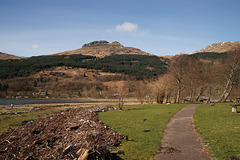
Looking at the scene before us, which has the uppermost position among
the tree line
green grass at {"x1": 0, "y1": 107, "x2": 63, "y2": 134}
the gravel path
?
the tree line

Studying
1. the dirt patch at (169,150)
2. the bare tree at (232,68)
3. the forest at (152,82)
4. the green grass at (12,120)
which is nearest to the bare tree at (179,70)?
the forest at (152,82)

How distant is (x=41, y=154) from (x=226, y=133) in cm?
1146

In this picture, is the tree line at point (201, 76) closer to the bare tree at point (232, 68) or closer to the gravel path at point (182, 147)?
the bare tree at point (232, 68)

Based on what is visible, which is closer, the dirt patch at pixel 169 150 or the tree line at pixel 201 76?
the dirt patch at pixel 169 150

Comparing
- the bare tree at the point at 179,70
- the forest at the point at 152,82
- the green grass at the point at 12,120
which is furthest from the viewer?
the bare tree at the point at 179,70

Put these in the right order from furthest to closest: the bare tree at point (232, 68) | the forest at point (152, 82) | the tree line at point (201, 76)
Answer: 1. the forest at point (152, 82)
2. the tree line at point (201, 76)
3. the bare tree at point (232, 68)

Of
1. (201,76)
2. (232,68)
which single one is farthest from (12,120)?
(232,68)

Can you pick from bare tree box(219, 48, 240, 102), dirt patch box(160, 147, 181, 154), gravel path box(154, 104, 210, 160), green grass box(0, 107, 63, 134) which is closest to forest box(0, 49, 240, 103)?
bare tree box(219, 48, 240, 102)

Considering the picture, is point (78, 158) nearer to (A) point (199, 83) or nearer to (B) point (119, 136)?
(B) point (119, 136)

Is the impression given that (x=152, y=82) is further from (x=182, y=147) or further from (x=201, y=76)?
(x=182, y=147)

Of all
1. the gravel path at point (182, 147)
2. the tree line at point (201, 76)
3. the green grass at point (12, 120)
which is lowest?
the green grass at point (12, 120)

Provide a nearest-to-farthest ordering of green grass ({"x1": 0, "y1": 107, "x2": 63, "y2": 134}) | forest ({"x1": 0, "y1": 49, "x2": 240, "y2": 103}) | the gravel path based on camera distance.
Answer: the gravel path → green grass ({"x1": 0, "y1": 107, "x2": 63, "y2": 134}) → forest ({"x1": 0, "y1": 49, "x2": 240, "y2": 103})

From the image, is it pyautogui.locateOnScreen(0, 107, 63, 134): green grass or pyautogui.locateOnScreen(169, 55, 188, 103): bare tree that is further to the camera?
pyautogui.locateOnScreen(169, 55, 188, 103): bare tree

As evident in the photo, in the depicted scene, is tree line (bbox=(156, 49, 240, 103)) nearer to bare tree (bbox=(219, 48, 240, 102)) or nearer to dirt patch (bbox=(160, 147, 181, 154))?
bare tree (bbox=(219, 48, 240, 102))
